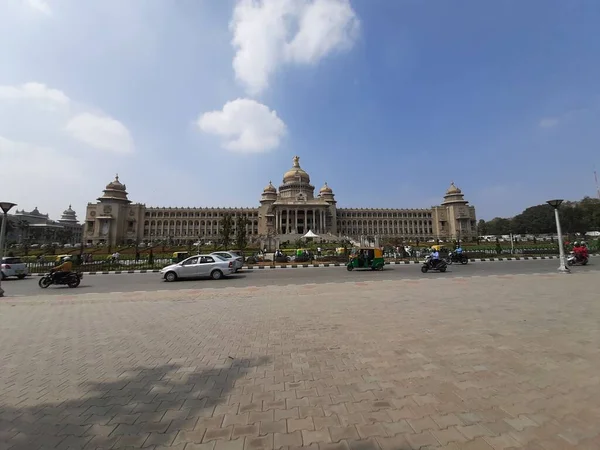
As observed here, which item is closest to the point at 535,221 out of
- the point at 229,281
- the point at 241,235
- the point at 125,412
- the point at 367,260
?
the point at 241,235

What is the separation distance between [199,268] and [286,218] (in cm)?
6539

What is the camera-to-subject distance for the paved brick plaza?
2516 mm

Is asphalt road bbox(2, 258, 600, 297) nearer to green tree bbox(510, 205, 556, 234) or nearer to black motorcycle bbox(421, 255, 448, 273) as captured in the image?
black motorcycle bbox(421, 255, 448, 273)

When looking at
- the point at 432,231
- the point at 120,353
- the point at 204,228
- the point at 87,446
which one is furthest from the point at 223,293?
the point at 432,231

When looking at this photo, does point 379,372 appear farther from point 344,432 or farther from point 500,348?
point 500,348

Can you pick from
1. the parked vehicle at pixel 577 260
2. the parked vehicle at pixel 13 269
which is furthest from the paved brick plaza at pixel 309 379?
the parked vehicle at pixel 577 260

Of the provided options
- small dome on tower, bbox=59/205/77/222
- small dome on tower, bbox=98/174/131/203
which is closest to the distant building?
small dome on tower, bbox=59/205/77/222

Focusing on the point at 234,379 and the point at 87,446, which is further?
the point at 234,379

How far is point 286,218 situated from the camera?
81.6 meters

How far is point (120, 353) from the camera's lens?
4.70 metres

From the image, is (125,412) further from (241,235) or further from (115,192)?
(115,192)

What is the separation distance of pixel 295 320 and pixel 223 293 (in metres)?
4.94

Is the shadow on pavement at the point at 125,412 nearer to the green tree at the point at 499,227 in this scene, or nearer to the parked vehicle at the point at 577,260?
the parked vehicle at the point at 577,260

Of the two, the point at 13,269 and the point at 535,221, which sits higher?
the point at 535,221
